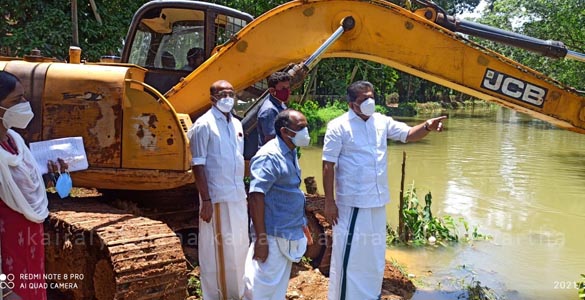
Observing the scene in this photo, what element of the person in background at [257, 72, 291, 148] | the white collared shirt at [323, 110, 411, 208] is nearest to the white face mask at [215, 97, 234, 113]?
the person in background at [257, 72, 291, 148]

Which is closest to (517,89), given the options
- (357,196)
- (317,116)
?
(357,196)

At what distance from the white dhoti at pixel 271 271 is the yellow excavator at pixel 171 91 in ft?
1.93

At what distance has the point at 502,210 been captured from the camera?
948 cm

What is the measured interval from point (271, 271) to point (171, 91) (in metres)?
2.30

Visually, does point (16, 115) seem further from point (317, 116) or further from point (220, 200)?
point (317, 116)

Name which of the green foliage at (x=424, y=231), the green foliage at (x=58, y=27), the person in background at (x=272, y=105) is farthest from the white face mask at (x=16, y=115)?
the green foliage at (x=58, y=27)

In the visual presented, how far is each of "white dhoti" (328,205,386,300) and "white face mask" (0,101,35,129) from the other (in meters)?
2.28

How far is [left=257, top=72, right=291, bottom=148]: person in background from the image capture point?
4.20 m

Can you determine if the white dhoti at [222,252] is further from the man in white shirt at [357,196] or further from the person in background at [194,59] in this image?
the person in background at [194,59]

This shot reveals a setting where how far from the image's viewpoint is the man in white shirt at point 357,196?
391cm

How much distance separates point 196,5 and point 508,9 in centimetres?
2425

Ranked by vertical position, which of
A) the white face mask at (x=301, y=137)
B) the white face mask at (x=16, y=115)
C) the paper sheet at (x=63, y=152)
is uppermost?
the white face mask at (x=16, y=115)

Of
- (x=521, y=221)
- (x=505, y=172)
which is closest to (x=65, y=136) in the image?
(x=521, y=221)

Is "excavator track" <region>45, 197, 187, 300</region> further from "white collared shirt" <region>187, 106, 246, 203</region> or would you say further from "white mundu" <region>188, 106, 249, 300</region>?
"white collared shirt" <region>187, 106, 246, 203</region>
